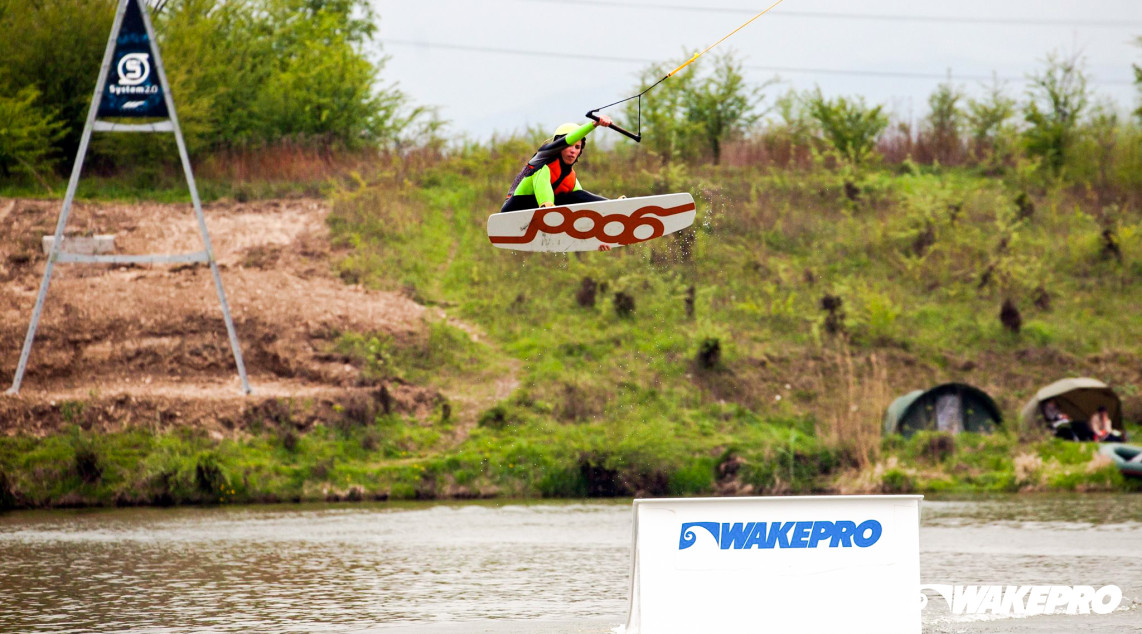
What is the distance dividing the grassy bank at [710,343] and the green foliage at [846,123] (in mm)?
1006

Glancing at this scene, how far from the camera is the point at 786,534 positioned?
10.7m

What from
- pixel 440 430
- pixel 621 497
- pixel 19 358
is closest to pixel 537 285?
pixel 440 430

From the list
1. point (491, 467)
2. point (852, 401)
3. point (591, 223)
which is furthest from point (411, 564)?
point (852, 401)

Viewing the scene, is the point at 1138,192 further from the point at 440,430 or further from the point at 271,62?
the point at 271,62

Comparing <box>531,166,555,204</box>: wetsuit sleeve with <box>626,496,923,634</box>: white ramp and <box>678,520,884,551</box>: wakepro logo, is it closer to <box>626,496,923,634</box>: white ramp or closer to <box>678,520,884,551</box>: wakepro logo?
<box>626,496,923,634</box>: white ramp

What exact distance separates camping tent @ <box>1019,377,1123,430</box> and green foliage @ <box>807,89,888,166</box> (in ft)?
44.4

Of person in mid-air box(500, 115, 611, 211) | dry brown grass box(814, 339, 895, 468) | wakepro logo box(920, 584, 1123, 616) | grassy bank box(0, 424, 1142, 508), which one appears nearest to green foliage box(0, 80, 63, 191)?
grassy bank box(0, 424, 1142, 508)

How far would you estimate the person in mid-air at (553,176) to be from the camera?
14.8 m

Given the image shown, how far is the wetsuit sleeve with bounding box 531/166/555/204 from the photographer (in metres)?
15.1

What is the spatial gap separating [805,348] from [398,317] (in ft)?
34.4

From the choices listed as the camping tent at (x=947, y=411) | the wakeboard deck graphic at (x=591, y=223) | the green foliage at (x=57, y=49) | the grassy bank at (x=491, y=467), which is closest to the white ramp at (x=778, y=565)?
the wakeboard deck graphic at (x=591, y=223)

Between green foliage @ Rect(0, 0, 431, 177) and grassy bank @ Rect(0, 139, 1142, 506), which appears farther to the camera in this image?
green foliage @ Rect(0, 0, 431, 177)

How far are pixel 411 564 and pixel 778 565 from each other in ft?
26.8

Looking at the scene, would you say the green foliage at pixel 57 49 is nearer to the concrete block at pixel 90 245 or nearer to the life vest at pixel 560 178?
the concrete block at pixel 90 245
